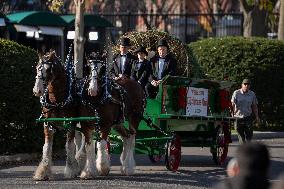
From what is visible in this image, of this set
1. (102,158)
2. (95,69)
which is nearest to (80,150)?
(102,158)

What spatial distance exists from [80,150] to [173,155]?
1.87 meters

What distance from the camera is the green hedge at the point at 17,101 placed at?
51.2ft

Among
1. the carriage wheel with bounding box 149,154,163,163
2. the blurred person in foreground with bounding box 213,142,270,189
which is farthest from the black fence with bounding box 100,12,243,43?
the blurred person in foreground with bounding box 213,142,270,189

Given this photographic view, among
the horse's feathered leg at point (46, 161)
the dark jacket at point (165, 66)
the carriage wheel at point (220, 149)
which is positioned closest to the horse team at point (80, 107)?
the horse's feathered leg at point (46, 161)

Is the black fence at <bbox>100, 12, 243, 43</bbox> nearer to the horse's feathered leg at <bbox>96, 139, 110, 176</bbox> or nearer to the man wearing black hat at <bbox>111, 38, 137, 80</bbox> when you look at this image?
the man wearing black hat at <bbox>111, 38, 137, 80</bbox>

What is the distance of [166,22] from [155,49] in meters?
19.4

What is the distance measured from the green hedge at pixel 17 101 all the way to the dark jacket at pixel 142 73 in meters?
1.92

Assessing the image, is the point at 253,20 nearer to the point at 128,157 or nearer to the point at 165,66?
the point at 165,66

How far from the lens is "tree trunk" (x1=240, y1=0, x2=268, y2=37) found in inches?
1131

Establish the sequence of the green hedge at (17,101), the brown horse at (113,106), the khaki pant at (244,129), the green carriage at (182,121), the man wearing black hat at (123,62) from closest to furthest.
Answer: the brown horse at (113,106)
the green carriage at (182,121)
the man wearing black hat at (123,62)
the green hedge at (17,101)
the khaki pant at (244,129)

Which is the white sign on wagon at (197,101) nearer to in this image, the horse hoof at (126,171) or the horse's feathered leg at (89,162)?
the horse hoof at (126,171)

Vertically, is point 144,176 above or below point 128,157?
below

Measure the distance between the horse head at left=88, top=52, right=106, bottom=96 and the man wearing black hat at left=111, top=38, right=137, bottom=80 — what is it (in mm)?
1568

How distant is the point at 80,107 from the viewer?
44.0 feet
